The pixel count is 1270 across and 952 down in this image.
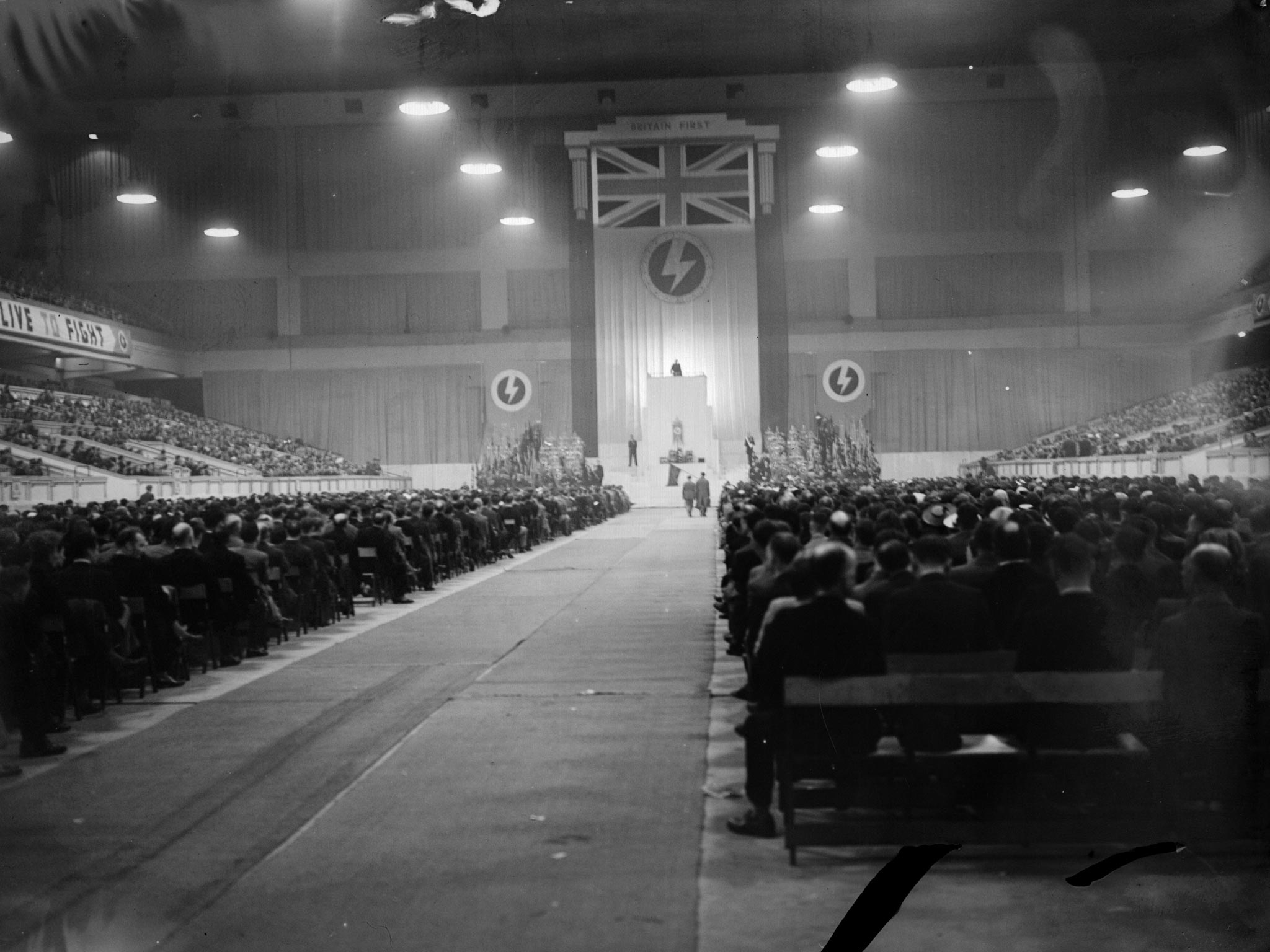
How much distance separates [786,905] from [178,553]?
7.40m

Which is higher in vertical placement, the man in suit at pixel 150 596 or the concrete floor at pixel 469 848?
the man in suit at pixel 150 596

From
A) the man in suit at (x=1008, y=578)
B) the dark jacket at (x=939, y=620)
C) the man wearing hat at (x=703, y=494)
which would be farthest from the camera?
the man wearing hat at (x=703, y=494)

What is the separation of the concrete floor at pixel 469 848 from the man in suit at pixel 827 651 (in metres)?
0.41

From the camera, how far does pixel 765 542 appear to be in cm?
877

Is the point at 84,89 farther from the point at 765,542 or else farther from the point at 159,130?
the point at 765,542

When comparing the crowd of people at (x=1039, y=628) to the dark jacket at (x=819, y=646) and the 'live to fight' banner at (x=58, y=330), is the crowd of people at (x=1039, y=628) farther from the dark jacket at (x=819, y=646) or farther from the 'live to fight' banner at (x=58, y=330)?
the 'live to fight' banner at (x=58, y=330)

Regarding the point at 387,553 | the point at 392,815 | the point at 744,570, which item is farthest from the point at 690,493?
the point at 392,815

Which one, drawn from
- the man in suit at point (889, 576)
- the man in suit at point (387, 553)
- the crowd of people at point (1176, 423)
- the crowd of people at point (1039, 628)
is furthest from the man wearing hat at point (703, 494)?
the man in suit at point (889, 576)

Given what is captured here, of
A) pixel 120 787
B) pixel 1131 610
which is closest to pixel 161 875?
pixel 120 787

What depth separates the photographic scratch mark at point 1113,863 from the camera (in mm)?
3811

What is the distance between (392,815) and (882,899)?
2500 millimetres

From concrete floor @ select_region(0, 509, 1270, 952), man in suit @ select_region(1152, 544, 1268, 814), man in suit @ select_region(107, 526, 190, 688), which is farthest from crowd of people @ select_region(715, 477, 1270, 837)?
man in suit @ select_region(107, 526, 190, 688)

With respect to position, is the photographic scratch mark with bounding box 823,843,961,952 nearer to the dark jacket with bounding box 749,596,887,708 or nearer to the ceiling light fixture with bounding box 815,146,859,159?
the dark jacket with bounding box 749,596,887,708

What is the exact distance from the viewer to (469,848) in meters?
5.30
